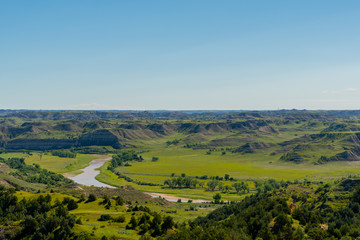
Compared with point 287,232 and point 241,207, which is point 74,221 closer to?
point 287,232

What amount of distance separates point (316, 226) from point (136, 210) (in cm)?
4074

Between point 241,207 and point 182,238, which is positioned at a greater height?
point 182,238

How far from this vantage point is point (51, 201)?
7544 centimetres

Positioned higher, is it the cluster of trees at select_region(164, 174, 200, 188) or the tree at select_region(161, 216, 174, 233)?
the tree at select_region(161, 216, 174, 233)

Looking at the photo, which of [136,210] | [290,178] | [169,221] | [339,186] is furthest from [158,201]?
[290,178]

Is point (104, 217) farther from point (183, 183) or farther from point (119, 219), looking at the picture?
point (183, 183)

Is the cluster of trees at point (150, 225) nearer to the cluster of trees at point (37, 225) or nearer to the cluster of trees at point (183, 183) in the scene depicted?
the cluster of trees at point (37, 225)

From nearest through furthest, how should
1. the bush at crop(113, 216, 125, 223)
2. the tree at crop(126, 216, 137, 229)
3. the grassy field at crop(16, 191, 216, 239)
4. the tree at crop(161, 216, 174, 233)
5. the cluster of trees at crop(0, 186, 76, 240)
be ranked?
the cluster of trees at crop(0, 186, 76, 240), the grassy field at crop(16, 191, 216, 239), the tree at crop(126, 216, 137, 229), the tree at crop(161, 216, 174, 233), the bush at crop(113, 216, 125, 223)

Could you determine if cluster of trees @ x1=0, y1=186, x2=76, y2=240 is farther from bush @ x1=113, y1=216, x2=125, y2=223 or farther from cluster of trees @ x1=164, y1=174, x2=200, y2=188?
cluster of trees @ x1=164, y1=174, x2=200, y2=188

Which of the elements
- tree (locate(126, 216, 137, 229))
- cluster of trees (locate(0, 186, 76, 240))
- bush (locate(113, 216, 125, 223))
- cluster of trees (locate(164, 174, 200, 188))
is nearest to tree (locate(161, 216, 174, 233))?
tree (locate(126, 216, 137, 229))

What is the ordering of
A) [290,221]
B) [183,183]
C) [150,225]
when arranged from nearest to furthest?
[290,221] → [150,225] → [183,183]

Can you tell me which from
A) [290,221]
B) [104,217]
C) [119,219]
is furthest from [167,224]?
[290,221]

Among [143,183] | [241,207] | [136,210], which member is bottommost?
[143,183]

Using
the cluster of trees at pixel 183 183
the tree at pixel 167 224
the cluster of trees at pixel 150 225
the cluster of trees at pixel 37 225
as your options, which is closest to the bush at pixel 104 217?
the cluster of trees at pixel 150 225
